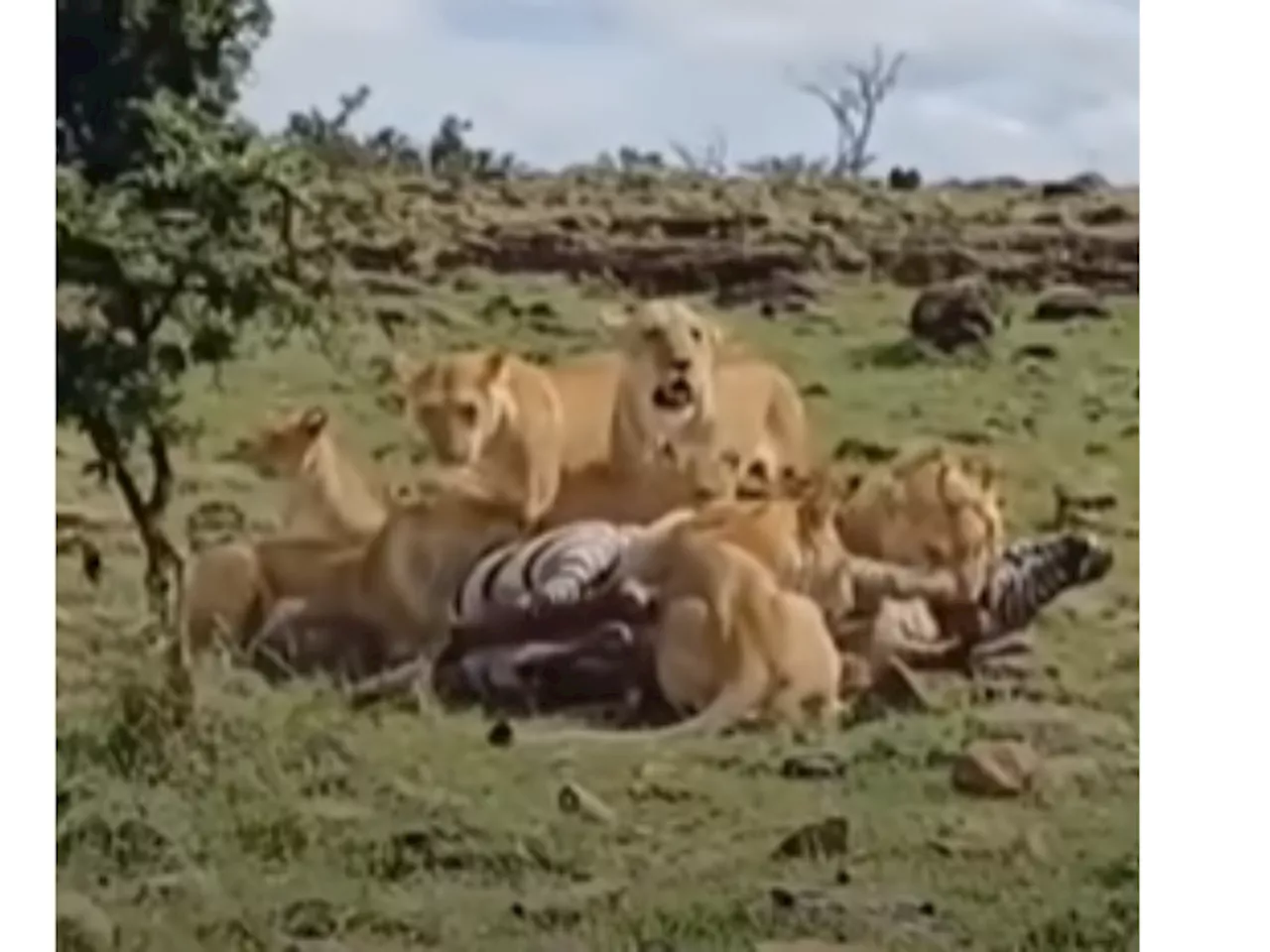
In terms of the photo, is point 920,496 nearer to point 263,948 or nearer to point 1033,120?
point 1033,120

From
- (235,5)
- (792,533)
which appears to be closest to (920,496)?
(792,533)

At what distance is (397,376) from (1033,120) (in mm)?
387

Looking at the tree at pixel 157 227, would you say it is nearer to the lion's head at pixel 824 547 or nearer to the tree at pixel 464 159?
the tree at pixel 464 159

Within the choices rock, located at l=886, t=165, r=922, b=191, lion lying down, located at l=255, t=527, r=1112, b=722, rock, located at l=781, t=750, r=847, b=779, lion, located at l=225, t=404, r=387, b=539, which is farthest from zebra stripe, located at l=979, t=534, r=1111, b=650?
lion, located at l=225, t=404, r=387, b=539

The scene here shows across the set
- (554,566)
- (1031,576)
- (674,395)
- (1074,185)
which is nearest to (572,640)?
(554,566)

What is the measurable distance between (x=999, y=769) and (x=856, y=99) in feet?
1.26

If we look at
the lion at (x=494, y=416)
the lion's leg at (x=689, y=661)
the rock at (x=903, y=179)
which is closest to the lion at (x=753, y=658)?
the lion's leg at (x=689, y=661)

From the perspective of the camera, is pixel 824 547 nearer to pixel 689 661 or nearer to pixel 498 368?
pixel 689 661

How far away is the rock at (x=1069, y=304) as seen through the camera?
1.21 m

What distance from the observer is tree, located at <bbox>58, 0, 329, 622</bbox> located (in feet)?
4.09

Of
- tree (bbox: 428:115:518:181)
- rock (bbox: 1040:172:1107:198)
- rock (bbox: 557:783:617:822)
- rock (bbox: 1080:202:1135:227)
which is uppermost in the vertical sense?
tree (bbox: 428:115:518:181)

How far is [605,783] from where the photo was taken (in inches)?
47.9

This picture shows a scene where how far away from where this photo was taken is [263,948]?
4.03 feet

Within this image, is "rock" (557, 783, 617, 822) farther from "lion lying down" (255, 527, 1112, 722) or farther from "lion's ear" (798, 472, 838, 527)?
"lion's ear" (798, 472, 838, 527)
